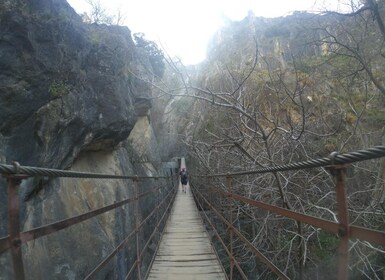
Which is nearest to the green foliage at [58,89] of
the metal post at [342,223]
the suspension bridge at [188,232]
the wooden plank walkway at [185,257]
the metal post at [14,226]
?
the suspension bridge at [188,232]

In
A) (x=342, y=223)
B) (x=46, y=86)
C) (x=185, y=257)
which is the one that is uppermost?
(x=46, y=86)

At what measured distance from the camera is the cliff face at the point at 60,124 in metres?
4.48

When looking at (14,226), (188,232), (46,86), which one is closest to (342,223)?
(14,226)

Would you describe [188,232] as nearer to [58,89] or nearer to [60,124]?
[60,124]

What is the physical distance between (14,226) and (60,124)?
183 inches

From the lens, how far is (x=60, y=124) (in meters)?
5.66

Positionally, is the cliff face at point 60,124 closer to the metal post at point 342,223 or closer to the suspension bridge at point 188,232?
the suspension bridge at point 188,232

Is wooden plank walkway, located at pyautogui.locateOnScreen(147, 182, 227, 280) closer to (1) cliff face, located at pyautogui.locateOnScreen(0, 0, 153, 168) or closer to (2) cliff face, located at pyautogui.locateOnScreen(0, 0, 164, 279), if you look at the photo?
(2) cliff face, located at pyautogui.locateOnScreen(0, 0, 164, 279)

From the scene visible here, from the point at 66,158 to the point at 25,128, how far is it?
1.70 m

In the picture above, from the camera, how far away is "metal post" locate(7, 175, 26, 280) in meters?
1.28

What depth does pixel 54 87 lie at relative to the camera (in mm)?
5414

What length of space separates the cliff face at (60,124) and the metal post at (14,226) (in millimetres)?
2987

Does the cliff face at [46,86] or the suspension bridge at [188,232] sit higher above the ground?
the cliff face at [46,86]

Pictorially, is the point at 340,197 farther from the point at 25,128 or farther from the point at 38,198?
the point at 38,198
